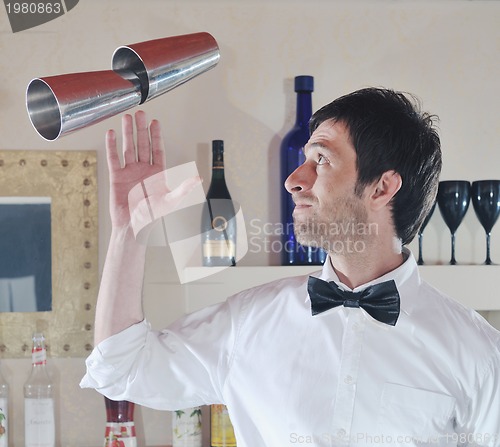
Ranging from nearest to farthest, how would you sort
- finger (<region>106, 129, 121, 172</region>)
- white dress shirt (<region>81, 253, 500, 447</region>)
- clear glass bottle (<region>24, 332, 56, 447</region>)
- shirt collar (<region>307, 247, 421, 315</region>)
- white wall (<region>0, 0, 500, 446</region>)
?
1. finger (<region>106, 129, 121, 172</region>)
2. white dress shirt (<region>81, 253, 500, 447</region>)
3. shirt collar (<region>307, 247, 421, 315</region>)
4. clear glass bottle (<region>24, 332, 56, 447</region>)
5. white wall (<region>0, 0, 500, 446</region>)

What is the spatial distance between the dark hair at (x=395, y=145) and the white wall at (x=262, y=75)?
2.00 ft

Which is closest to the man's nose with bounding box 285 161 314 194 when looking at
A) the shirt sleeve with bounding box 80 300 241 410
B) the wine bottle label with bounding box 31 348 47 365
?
the shirt sleeve with bounding box 80 300 241 410

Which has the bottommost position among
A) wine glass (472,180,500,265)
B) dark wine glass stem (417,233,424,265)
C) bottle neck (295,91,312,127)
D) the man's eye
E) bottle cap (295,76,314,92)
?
dark wine glass stem (417,233,424,265)

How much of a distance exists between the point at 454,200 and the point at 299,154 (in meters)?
0.42

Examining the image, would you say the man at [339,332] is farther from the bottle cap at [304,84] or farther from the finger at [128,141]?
the bottle cap at [304,84]

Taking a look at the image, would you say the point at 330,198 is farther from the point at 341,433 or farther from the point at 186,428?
the point at 186,428

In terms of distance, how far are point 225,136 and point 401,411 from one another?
102 centimetres

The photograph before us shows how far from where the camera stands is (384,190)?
150cm

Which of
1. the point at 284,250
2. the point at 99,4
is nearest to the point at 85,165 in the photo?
the point at 99,4

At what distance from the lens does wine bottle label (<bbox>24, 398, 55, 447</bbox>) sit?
79.4 inches

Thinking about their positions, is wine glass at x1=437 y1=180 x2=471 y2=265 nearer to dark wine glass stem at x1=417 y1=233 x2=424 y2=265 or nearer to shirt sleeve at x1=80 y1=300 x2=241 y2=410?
Result: dark wine glass stem at x1=417 y1=233 x2=424 y2=265

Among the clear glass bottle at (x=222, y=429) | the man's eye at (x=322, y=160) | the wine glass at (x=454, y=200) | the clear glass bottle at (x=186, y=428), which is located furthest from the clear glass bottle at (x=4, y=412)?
the wine glass at (x=454, y=200)

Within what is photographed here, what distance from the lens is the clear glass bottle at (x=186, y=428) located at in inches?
80.5

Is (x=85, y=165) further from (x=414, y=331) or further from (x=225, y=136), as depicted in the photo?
(x=414, y=331)
